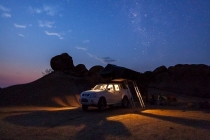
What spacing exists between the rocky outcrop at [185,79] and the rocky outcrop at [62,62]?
1674 centimetres

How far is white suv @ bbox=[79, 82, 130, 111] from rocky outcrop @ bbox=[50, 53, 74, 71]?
27.8 metres

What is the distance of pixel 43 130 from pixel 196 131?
5590mm

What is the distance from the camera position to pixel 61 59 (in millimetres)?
47406

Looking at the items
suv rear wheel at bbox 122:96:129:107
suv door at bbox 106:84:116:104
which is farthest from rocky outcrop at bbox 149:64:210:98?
suv door at bbox 106:84:116:104

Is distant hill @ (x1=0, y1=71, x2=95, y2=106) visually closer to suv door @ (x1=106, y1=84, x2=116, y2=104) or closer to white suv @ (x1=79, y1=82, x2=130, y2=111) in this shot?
white suv @ (x1=79, y1=82, x2=130, y2=111)

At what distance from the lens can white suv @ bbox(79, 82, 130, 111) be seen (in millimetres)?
16609

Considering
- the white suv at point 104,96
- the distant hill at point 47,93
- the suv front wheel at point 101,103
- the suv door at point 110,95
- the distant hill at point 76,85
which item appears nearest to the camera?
the white suv at point 104,96

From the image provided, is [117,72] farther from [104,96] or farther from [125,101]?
[125,101]

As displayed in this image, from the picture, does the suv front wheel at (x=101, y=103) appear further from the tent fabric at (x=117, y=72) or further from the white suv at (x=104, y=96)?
the tent fabric at (x=117, y=72)

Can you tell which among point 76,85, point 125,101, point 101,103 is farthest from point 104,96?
point 76,85

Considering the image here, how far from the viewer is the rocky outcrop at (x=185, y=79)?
4894 cm

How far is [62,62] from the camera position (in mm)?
47188

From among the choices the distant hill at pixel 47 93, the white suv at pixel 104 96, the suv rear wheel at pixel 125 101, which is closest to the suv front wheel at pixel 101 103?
the white suv at pixel 104 96

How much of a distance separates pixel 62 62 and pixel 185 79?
83.5 feet
